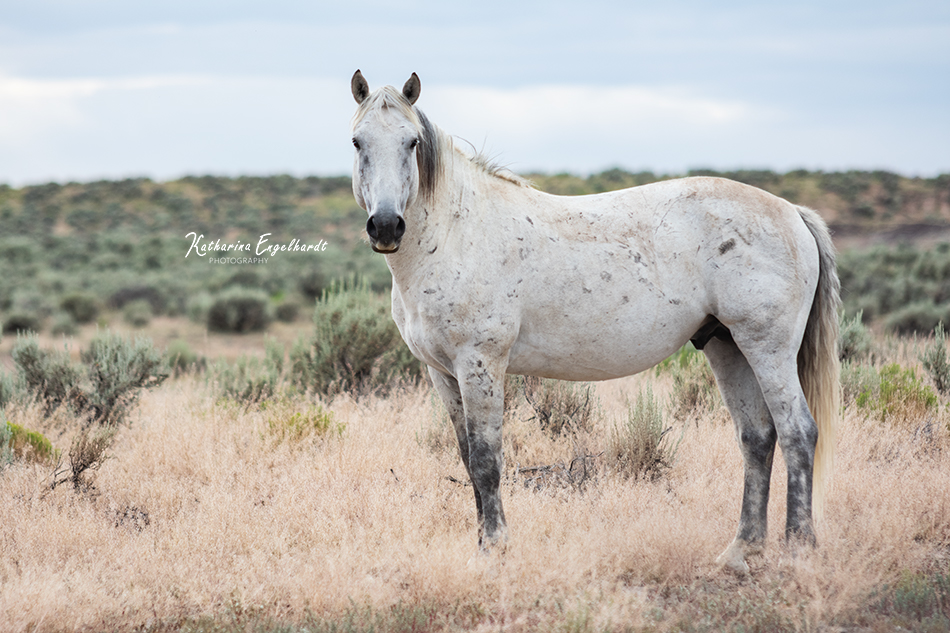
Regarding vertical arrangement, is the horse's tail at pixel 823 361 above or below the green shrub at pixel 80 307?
above

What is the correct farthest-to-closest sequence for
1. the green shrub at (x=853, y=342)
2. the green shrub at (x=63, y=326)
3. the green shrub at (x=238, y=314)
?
the green shrub at (x=238, y=314) → the green shrub at (x=63, y=326) → the green shrub at (x=853, y=342)

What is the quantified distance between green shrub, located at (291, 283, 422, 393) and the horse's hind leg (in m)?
4.18

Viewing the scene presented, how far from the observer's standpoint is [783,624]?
300 cm

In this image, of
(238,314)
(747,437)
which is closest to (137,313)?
(238,314)

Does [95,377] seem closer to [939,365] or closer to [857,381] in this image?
[857,381]

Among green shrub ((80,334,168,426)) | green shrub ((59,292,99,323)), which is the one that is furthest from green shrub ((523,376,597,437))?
green shrub ((59,292,99,323))

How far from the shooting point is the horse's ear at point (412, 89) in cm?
345

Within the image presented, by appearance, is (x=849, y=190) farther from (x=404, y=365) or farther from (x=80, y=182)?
(x=80, y=182)

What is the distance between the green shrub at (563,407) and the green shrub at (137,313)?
14651 mm

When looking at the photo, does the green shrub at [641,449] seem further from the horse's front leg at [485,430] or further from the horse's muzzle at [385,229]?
the horse's muzzle at [385,229]

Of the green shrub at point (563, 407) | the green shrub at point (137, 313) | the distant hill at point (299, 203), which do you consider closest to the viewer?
the green shrub at point (563, 407)

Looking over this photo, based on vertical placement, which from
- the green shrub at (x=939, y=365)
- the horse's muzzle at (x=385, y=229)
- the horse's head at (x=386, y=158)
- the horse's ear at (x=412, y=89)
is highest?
the horse's ear at (x=412, y=89)

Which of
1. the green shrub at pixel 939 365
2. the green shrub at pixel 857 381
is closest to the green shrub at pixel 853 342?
the green shrub at pixel 939 365

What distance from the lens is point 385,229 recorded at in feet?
10.2
